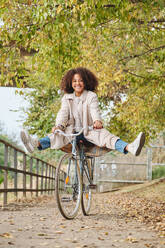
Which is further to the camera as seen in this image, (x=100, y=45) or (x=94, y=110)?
(x=100, y=45)

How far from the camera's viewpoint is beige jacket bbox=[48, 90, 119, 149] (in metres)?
4.96

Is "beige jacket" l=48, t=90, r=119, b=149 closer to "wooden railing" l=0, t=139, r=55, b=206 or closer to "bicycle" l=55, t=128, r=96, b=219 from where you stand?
"bicycle" l=55, t=128, r=96, b=219

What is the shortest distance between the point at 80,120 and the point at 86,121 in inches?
4.0

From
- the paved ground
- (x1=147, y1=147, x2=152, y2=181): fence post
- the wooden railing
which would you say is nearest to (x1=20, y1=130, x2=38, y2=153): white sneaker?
the paved ground

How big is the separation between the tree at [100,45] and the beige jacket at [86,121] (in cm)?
129

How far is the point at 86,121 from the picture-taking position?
511cm

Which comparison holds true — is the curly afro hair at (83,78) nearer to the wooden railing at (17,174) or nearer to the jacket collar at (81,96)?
the jacket collar at (81,96)

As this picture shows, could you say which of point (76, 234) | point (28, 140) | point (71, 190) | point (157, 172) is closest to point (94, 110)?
point (28, 140)

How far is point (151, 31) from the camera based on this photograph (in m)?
9.53

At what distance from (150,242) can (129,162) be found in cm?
1802

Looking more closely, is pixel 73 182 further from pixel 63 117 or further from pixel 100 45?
pixel 100 45

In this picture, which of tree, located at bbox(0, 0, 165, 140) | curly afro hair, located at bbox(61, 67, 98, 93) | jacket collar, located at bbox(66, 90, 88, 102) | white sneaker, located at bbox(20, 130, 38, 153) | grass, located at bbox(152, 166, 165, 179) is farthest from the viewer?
grass, located at bbox(152, 166, 165, 179)

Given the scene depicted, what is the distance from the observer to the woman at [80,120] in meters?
4.86

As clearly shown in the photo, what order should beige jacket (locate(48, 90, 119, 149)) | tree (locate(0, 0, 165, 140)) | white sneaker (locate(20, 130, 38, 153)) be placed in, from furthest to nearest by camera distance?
tree (locate(0, 0, 165, 140)), beige jacket (locate(48, 90, 119, 149)), white sneaker (locate(20, 130, 38, 153))
